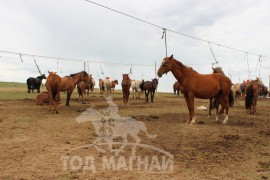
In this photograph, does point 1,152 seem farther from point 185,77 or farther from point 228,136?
point 185,77

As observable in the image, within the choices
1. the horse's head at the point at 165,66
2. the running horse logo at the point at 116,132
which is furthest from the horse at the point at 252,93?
the running horse logo at the point at 116,132

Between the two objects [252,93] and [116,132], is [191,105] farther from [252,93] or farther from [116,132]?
[252,93]

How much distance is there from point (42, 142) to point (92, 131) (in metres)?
2.09

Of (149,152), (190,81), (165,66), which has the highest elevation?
(165,66)

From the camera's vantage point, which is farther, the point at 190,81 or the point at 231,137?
the point at 190,81

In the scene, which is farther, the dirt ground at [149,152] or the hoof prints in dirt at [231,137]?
the hoof prints in dirt at [231,137]

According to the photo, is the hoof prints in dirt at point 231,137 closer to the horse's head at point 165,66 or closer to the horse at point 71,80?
the horse's head at point 165,66

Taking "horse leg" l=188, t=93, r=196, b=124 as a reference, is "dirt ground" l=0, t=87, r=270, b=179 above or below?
below

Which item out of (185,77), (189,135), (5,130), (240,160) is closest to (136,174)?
(240,160)

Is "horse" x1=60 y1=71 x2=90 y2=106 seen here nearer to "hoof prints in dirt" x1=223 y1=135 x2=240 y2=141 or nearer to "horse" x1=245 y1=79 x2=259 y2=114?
"horse" x1=245 y1=79 x2=259 y2=114

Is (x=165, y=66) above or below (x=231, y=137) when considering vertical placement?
above

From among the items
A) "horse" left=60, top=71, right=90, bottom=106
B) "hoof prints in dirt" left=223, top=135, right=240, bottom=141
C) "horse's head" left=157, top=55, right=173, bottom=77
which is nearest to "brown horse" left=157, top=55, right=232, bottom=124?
"horse's head" left=157, top=55, right=173, bottom=77

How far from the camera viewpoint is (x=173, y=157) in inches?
267

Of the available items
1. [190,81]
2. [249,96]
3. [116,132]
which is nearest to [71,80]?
[190,81]
